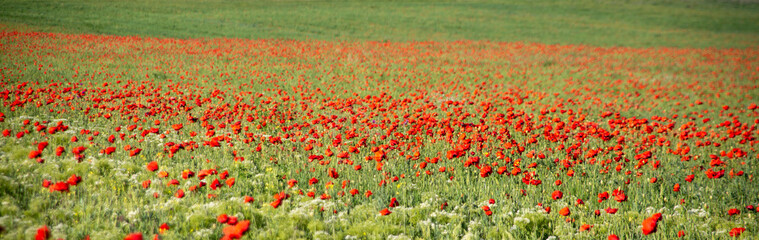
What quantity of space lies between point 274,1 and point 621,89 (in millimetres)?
41382

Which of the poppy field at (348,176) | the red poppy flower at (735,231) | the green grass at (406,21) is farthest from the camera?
the green grass at (406,21)

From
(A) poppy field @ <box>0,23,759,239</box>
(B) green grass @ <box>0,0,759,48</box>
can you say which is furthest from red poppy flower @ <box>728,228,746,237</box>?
(B) green grass @ <box>0,0,759,48</box>

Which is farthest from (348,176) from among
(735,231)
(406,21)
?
(406,21)

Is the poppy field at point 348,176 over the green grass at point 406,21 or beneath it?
beneath

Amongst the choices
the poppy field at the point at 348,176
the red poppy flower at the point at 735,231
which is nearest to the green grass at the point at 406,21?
the poppy field at the point at 348,176

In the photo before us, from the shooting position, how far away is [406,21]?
40.8 metres

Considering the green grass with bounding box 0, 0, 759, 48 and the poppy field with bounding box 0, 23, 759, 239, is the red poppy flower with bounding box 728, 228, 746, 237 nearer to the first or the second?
the poppy field with bounding box 0, 23, 759, 239

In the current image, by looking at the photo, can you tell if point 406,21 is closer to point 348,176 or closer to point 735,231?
point 348,176

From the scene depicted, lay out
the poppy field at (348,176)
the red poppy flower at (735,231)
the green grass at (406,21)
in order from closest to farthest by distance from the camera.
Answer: the red poppy flower at (735,231) < the poppy field at (348,176) < the green grass at (406,21)

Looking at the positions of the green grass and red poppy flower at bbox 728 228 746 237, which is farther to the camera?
the green grass

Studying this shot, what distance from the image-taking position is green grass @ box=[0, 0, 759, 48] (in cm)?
2759

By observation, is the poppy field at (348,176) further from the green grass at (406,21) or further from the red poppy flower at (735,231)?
the green grass at (406,21)

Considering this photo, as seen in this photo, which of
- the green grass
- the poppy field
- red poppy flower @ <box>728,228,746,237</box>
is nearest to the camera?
red poppy flower @ <box>728,228,746,237</box>

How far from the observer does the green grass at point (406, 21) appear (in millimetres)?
27594
